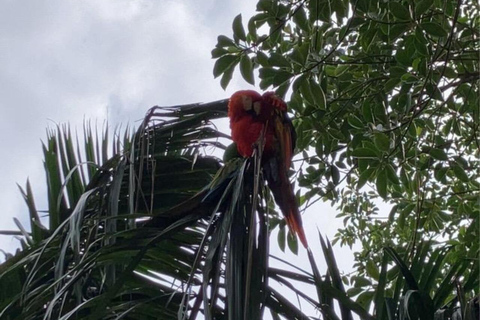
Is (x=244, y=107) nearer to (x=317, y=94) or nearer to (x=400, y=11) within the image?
(x=317, y=94)

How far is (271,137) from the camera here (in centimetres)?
157

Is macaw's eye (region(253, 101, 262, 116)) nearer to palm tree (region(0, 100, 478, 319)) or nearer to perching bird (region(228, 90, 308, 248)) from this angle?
perching bird (region(228, 90, 308, 248))

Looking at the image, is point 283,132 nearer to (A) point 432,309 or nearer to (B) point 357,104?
(B) point 357,104

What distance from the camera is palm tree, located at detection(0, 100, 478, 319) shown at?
30.9 inches

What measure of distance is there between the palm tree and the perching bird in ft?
0.44

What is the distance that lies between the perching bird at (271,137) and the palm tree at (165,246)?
135 mm

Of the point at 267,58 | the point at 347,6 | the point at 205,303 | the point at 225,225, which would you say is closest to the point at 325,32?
the point at 347,6

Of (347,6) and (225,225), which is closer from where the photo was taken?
(225,225)

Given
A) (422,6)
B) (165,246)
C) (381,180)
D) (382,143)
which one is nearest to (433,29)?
(422,6)

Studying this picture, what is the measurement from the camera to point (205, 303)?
697 millimetres

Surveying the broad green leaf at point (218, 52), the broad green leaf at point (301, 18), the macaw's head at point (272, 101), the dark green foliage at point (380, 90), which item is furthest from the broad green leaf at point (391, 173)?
the broad green leaf at point (218, 52)

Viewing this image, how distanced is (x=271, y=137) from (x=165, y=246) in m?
0.56

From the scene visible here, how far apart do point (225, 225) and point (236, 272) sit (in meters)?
0.09

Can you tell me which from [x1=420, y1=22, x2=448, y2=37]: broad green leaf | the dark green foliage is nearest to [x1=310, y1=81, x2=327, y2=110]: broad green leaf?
the dark green foliage
